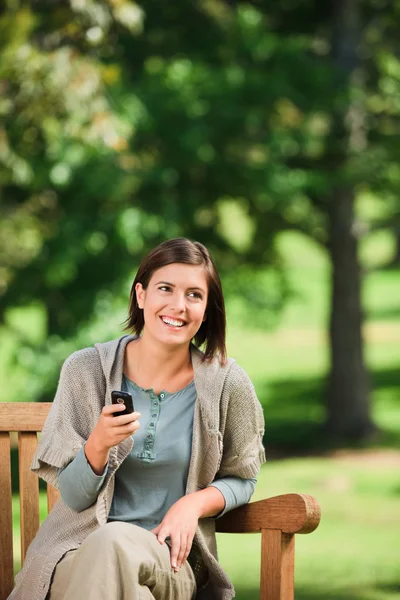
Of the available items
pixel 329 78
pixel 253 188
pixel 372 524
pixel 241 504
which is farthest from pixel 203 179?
pixel 241 504

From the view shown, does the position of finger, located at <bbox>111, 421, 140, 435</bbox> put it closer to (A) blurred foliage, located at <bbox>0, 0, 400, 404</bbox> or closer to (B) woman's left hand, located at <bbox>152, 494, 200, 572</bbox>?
(B) woman's left hand, located at <bbox>152, 494, 200, 572</bbox>

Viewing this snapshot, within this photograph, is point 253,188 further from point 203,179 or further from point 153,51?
point 153,51

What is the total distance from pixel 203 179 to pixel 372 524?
389cm

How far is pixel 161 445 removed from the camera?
2.99 meters

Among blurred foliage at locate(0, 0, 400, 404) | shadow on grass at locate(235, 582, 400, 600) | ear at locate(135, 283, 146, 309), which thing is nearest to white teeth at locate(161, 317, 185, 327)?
ear at locate(135, 283, 146, 309)

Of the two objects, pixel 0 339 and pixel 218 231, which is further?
pixel 0 339

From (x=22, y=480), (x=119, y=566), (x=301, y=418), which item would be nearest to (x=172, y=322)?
(x=119, y=566)

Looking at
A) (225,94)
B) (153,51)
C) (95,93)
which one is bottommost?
(95,93)

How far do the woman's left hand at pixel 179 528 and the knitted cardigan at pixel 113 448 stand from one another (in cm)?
10

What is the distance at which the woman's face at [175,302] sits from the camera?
3.04m

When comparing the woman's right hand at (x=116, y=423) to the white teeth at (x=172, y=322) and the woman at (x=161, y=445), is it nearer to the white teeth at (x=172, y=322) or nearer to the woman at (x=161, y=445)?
the woman at (x=161, y=445)

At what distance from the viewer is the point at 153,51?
13375 millimetres

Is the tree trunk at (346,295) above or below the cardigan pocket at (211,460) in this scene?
above

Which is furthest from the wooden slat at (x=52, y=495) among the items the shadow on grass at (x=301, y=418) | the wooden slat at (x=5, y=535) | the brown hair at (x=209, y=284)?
the shadow on grass at (x=301, y=418)
